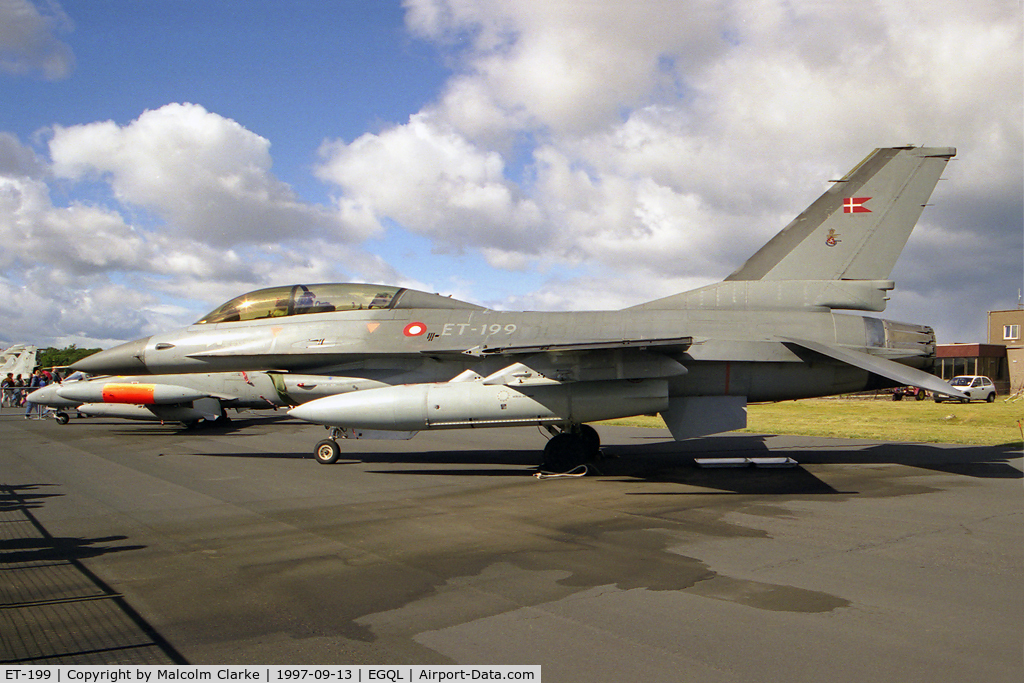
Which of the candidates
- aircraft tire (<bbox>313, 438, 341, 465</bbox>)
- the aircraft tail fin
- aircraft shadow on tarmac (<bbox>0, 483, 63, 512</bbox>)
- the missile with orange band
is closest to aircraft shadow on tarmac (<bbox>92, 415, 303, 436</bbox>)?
the missile with orange band

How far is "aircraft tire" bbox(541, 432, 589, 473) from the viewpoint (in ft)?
33.6

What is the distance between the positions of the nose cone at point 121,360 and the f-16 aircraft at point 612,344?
0.09 feet

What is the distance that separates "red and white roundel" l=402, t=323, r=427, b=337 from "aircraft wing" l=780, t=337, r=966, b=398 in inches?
224

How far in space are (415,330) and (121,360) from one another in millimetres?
5646

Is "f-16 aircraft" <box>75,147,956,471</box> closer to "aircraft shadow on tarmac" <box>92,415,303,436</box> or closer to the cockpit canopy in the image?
the cockpit canopy

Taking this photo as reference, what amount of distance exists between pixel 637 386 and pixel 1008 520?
4472 millimetres

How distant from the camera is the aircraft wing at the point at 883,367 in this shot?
782 cm

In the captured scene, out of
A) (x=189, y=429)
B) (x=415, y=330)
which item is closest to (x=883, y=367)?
(x=415, y=330)

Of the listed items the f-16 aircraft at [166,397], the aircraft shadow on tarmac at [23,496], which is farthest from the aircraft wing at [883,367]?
the f-16 aircraft at [166,397]

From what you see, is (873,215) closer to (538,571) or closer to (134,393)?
(538,571)

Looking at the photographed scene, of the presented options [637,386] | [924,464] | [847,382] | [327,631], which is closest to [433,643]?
[327,631]

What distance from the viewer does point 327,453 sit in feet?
38.6

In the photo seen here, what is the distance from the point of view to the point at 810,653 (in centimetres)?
342

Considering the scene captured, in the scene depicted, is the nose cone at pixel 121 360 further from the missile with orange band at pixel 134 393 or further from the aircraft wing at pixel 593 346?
the aircraft wing at pixel 593 346
